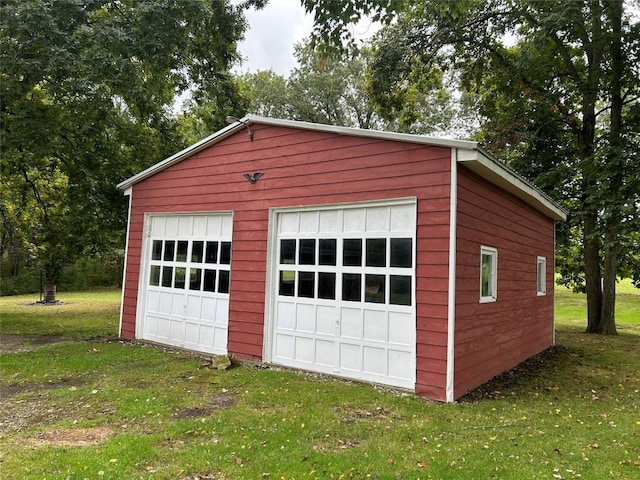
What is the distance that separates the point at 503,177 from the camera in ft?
19.1

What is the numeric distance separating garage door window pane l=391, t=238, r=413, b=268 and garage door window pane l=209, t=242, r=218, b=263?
3.30m

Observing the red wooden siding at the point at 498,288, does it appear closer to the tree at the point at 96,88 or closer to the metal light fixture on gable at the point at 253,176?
the metal light fixture on gable at the point at 253,176

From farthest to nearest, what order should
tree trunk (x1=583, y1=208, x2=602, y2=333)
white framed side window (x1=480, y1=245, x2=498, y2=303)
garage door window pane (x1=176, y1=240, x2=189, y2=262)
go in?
tree trunk (x1=583, y1=208, x2=602, y2=333) → garage door window pane (x1=176, y1=240, x2=189, y2=262) → white framed side window (x1=480, y1=245, x2=498, y2=303)

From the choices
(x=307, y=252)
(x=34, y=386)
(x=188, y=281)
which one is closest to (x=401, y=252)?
(x=307, y=252)

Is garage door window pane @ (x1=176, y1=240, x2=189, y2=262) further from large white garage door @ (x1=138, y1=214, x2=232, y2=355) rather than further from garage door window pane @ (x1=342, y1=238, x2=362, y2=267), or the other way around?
garage door window pane @ (x1=342, y1=238, x2=362, y2=267)

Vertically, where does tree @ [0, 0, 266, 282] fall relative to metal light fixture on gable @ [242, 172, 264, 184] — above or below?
above

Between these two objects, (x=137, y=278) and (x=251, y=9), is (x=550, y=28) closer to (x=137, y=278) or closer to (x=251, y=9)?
(x=251, y=9)

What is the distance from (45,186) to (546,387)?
1501 centimetres

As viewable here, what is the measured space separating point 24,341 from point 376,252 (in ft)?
24.2

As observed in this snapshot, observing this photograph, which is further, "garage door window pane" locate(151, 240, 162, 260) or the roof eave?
"garage door window pane" locate(151, 240, 162, 260)

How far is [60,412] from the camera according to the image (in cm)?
439

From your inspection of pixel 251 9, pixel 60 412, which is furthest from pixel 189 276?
pixel 251 9

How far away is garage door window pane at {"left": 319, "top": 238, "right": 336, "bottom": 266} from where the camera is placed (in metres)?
6.05

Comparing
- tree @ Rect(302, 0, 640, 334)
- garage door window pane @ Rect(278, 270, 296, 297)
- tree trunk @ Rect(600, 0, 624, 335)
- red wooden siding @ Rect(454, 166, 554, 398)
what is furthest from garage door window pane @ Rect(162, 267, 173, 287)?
tree trunk @ Rect(600, 0, 624, 335)
